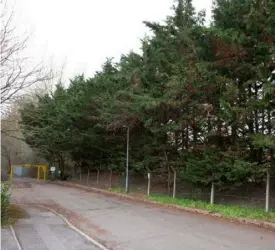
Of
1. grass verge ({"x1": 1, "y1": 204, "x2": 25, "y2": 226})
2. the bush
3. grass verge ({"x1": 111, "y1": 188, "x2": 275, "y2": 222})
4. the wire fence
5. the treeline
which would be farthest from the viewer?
the wire fence

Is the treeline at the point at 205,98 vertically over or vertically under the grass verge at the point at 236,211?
over

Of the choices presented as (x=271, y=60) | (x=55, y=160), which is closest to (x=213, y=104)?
(x=271, y=60)

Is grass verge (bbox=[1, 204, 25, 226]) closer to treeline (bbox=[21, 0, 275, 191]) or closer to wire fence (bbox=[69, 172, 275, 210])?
treeline (bbox=[21, 0, 275, 191])

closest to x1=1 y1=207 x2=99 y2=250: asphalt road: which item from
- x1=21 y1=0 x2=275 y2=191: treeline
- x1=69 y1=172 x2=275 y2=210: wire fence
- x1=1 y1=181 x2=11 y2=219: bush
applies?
x1=1 y1=181 x2=11 y2=219: bush

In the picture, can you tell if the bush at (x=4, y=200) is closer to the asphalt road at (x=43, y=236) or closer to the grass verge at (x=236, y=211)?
the asphalt road at (x=43, y=236)

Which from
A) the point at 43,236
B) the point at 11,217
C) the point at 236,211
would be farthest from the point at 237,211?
the point at 11,217

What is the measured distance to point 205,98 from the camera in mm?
17281

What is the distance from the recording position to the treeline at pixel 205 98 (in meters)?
15.0

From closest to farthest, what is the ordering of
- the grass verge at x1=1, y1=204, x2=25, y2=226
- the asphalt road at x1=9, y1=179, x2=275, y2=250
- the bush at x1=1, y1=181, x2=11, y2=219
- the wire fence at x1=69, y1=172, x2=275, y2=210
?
the asphalt road at x1=9, y1=179, x2=275, y2=250, the grass verge at x1=1, y1=204, x2=25, y2=226, the bush at x1=1, y1=181, x2=11, y2=219, the wire fence at x1=69, y1=172, x2=275, y2=210

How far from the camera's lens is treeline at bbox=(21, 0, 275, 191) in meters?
15.0

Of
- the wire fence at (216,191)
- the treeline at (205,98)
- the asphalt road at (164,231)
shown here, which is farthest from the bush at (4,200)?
the wire fence at (216,191)

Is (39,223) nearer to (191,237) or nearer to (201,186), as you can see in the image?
(191,237)

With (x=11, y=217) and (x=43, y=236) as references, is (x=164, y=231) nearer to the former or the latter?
(x=43, y=236)

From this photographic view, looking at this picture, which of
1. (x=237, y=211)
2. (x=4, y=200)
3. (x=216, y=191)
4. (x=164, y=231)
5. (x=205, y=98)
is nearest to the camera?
(x=164, y=231)
